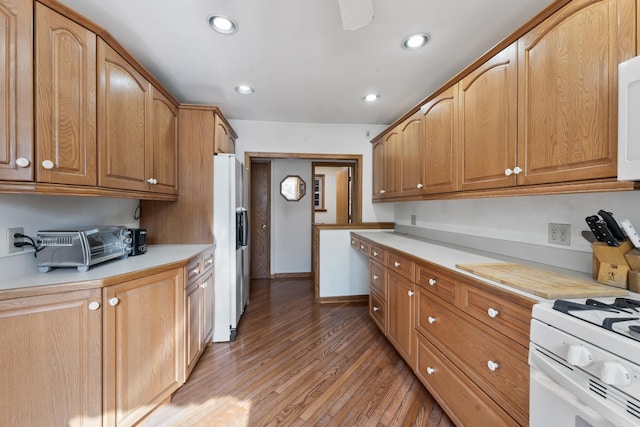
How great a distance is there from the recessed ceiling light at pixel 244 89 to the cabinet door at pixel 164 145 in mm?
594

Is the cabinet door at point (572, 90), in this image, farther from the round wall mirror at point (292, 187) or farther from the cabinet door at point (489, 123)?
the round wall mirror at point (292, 187)


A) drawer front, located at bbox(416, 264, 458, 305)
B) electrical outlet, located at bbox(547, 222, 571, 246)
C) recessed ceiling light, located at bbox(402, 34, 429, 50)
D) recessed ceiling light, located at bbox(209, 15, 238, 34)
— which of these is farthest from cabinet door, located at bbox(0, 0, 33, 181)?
electrical outlet, located at bbox(547, 222, 571, 246)

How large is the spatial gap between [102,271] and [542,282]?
2153mm

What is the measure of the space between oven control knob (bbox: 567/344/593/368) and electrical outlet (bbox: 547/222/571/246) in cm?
94

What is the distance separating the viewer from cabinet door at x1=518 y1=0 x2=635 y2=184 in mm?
965

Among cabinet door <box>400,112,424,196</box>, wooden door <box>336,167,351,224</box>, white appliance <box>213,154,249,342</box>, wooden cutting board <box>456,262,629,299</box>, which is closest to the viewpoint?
wooden cutting board <box>456,262,629,299</box>

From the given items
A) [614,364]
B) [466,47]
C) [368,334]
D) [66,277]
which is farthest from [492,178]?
[66,277]

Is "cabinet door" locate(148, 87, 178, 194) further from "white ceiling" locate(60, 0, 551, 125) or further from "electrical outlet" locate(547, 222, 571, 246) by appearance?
"electrical outlet" locate(547, 222, 571, 246)

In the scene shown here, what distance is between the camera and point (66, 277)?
4.20 feet

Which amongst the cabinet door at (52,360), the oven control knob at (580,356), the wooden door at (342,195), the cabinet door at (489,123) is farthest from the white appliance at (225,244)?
the wooden door at (342,195)

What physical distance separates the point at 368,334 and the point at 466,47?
254cm

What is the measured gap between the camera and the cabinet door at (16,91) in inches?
44.1

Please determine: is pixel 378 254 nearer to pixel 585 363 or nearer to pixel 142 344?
pixel 585 363

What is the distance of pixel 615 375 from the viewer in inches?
24.4
